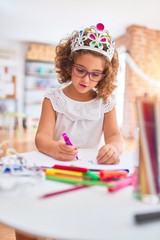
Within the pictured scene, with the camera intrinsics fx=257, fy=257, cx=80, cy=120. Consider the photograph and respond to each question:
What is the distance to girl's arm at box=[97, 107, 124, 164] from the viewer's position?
2.09 feet

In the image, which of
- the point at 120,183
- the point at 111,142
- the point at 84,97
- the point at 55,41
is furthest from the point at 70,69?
the point at 55,41

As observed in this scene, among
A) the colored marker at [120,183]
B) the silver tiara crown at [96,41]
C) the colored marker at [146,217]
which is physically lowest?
the colored marker at [120,183]

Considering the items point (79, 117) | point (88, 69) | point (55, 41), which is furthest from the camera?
point (55, 41)

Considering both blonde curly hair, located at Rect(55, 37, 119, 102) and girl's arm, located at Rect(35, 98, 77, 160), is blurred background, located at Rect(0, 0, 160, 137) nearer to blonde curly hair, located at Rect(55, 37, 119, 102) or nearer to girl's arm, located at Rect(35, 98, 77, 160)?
blonde curly hair, located at Rect(55, 37, 119, 102)

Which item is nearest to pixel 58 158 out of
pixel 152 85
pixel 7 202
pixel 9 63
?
pixel 7 202

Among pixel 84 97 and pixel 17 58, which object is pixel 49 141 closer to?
pixel 84 97

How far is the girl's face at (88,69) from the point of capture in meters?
0.77

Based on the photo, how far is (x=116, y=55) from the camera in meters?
0.96

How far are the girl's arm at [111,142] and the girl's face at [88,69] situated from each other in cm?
18

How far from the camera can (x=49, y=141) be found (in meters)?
0.72

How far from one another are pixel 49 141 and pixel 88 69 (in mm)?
245

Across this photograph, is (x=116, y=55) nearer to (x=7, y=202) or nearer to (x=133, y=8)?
(x=7, y=202)

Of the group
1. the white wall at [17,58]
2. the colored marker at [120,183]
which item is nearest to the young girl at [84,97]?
the colored marker at [120,183]

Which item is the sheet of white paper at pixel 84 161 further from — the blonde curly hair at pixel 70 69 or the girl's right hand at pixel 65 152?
the blonde curly hair at pixel 70 69
